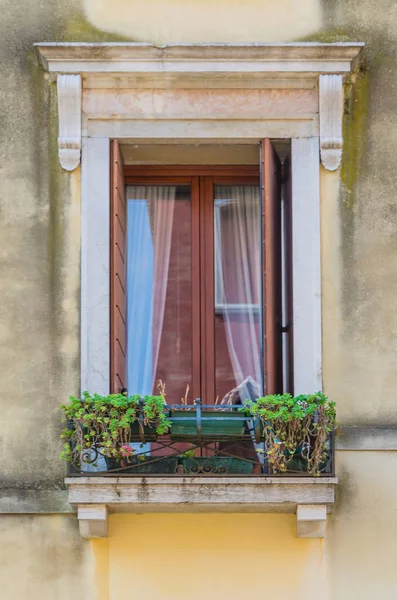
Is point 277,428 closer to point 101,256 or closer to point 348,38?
point 101,256

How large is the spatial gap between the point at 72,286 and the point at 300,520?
7.60ft

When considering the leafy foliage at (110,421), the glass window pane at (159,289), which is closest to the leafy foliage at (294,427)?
the leafy foliage at (110,421)

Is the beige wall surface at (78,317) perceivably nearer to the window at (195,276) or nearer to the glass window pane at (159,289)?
the window at (195,276)

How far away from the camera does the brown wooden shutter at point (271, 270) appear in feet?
33.8

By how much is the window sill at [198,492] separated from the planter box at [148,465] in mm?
133

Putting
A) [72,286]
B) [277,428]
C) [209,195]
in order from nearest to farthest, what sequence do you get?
[277,428]
[72,286]
[209,195]

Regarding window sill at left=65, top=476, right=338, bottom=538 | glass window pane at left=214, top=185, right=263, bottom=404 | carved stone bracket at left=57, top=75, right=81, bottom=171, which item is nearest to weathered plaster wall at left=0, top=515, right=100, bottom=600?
window sill at left=65, top=476, right=338, bottom=538

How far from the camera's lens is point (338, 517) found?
1010 centimetres

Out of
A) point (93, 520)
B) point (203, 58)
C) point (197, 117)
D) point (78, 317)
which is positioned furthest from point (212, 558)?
point (203, 58)

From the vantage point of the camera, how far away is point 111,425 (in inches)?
378

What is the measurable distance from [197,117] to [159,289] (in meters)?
1.37

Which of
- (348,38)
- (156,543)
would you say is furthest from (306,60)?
(156,543)

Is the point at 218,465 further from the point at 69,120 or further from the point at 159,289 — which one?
the point at 69,120

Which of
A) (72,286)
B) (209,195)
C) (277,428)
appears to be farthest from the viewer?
(209,195)
